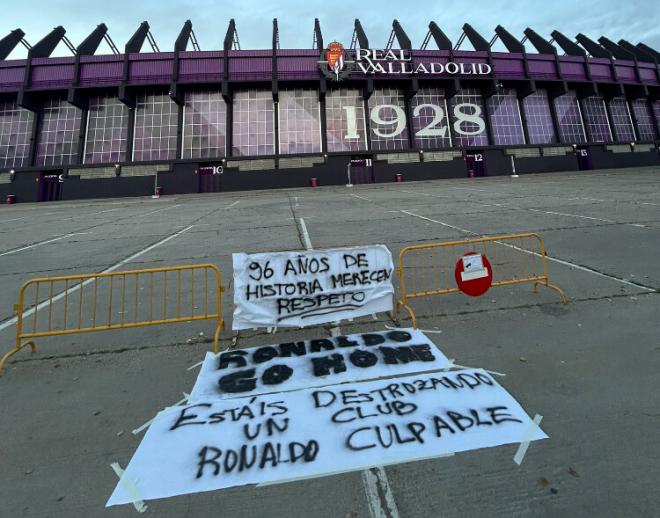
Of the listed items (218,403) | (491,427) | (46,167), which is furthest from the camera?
(46,167)

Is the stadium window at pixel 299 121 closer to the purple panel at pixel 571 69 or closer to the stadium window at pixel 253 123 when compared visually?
the stadium window at pixel 253 123

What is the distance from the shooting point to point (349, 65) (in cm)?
2995

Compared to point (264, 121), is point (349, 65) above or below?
above

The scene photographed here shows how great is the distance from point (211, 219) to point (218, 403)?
11508 millimetres

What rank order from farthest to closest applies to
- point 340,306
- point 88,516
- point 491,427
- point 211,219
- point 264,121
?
point 264,121 < point 211,219 < point 340,306 < point 491,427 < point 88,516

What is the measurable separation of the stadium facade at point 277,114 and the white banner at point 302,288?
1123 inches

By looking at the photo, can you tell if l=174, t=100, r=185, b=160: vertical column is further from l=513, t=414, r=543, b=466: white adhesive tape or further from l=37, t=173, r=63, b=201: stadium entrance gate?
l=513, t=414, r=543, b=466: white adhesive tape

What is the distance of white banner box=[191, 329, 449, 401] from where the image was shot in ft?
8.79

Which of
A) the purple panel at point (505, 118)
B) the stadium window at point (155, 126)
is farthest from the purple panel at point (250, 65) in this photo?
the purple panel at point (505, 118)

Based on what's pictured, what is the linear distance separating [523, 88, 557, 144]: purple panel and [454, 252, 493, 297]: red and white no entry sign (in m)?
37.9

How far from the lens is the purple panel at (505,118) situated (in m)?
33.5

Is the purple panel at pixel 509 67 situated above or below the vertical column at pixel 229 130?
above

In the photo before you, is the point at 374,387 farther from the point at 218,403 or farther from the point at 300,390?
the point at 218,403

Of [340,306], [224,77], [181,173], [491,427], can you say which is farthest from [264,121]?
[491,427]
